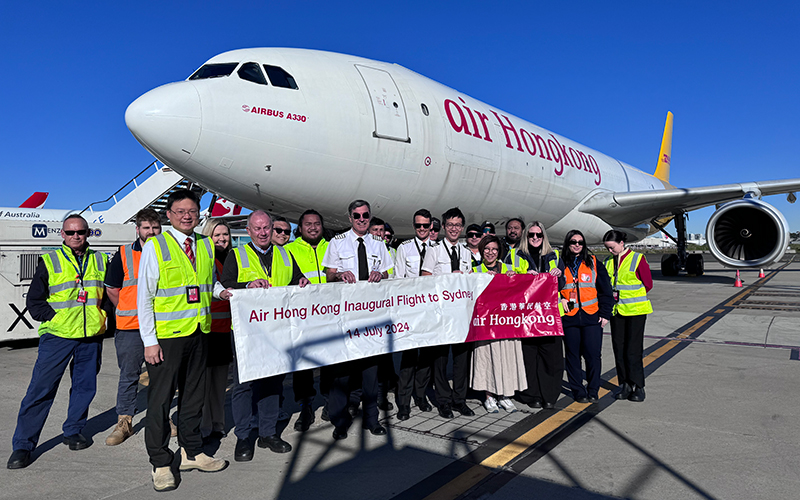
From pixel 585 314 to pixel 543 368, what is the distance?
69 cm

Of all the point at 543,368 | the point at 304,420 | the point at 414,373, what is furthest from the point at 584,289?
the point at 304,420

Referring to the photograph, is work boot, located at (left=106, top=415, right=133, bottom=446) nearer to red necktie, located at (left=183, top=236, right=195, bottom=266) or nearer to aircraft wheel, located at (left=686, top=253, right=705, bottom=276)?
red necktie, located at (left=183, top=236, right=195, bottom=266)

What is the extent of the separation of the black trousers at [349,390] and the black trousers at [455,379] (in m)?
0.68

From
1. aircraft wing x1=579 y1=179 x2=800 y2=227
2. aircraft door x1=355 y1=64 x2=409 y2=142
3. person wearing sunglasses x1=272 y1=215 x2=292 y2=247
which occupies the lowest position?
person wearing sunglasses x1=272 y1=215 x2=292 y2=247

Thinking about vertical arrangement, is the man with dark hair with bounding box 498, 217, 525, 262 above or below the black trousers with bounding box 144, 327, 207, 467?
above

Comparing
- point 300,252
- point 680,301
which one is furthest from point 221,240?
point 680,301

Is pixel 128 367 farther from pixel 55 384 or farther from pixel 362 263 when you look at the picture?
pixel 362 263

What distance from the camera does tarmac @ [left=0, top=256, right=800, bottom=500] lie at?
10.3ft

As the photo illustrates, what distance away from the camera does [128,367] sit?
4.23m

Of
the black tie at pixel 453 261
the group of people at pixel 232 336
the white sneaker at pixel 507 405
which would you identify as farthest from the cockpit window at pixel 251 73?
the white sneaker at pixel 507 405

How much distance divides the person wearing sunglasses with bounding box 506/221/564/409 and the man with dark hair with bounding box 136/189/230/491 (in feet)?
9.27

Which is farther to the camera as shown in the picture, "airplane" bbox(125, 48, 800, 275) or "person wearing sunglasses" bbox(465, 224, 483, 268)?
"airplane" bbox(125, 48, 800, 275)

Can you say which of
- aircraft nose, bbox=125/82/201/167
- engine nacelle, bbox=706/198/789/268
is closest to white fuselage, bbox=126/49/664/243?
aircraft nose, bbox=125/82/201/167

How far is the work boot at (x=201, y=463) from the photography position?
11.6 ft
